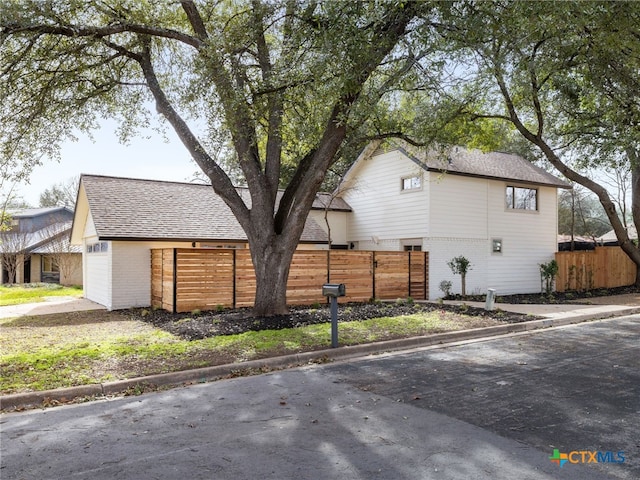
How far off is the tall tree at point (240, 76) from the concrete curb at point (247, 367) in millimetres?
3124

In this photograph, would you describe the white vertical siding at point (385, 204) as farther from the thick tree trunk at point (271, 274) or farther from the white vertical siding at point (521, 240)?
the thick tree trunk at point (271, 274)

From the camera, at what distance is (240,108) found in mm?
9688

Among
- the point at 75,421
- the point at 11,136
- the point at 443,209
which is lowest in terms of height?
the point at 75,421

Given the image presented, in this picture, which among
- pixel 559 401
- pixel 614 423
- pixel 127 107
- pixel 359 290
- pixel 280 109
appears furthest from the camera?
pixel 359 290

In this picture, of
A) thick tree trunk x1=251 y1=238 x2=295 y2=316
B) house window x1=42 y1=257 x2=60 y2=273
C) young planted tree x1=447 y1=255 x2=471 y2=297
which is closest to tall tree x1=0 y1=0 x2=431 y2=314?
thick tree trunk x1=251 y1=238 x2=295 y2=316

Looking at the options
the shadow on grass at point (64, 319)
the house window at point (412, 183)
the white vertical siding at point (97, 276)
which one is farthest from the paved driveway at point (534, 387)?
the white vertical siding at point (97, 276)

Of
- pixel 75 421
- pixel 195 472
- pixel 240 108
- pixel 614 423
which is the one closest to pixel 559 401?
pixel 614 423

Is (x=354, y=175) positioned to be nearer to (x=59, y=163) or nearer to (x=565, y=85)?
(x=565, y=85)

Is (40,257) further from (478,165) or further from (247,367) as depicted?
(247,367)

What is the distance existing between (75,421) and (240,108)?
6706 millimetres

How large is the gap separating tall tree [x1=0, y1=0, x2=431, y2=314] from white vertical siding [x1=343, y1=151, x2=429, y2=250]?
6.76 m

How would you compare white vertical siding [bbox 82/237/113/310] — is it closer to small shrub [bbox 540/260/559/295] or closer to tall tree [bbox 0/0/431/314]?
tall tree [bbox 0/0/431/314]

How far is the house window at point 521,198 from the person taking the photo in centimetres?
1962

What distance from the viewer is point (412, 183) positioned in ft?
60.2
